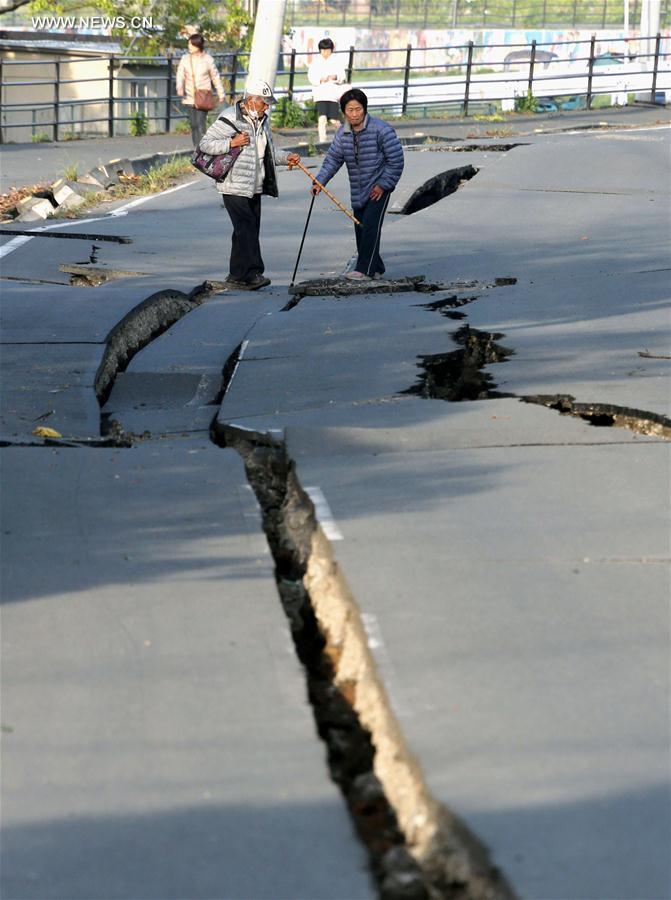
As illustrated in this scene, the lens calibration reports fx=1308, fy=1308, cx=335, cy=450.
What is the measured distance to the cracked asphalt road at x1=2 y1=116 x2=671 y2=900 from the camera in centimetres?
306

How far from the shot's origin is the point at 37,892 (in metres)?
2.89

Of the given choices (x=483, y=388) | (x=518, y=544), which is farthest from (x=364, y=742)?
(x=483, y=388)

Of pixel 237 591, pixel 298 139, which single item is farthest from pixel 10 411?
pixel 298 139

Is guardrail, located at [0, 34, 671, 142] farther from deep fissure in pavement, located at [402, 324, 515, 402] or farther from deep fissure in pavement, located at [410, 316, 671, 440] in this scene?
deep fissure in pavement, located at [410, 316, 671, 440]

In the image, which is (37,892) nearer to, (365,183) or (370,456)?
(370,456)

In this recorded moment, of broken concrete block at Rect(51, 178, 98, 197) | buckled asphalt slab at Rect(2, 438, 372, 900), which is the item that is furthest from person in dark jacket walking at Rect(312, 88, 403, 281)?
broken concrete block at Rect(51, 178, 98, 197)

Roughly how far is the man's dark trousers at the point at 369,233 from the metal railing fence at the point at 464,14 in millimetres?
51299

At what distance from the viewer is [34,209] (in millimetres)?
16078

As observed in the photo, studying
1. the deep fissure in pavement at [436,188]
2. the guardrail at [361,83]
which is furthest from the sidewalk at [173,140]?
the deep fissure in pavement at [436,188]

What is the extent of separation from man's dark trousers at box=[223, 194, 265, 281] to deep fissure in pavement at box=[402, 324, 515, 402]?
2.85 m

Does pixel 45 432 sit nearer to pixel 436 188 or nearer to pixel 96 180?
pixel 436 188

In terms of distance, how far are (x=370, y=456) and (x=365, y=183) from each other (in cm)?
557

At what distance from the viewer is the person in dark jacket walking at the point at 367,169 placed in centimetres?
1123

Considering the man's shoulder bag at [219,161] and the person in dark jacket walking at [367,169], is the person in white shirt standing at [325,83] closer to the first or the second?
the person in dark jacket walking at [367,169]
